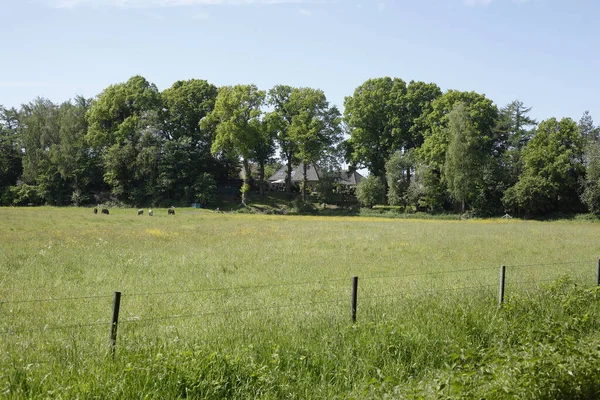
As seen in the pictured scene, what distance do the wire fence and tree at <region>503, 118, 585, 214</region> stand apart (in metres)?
44.3

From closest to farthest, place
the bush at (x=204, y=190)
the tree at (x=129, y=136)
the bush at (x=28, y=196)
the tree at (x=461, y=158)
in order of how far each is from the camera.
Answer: the tree at (x=461, y=158) < the bush at (x=204, y=190) < the tree at (x=129, y=136) < the bush at (x=28, y=196)

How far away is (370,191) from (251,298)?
53.9 m

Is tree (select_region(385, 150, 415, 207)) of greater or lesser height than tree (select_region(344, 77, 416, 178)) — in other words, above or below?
below

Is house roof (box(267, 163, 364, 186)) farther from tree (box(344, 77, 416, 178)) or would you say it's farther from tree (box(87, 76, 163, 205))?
tree (box(87, 76, 163, 205))

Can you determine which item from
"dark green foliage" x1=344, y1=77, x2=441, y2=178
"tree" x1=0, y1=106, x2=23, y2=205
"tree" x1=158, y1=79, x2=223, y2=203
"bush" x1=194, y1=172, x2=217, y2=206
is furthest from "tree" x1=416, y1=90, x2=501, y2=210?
"tree" x1=0, y1=106, x2=23, y2=205

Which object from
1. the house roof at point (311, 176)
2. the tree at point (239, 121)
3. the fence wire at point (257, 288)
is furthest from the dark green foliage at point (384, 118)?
the fence wire at point (257, 288)

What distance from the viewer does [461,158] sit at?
5681cm

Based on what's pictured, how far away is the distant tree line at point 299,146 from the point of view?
189 feet

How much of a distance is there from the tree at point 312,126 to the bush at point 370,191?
8.44 metres

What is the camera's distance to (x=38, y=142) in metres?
70.8

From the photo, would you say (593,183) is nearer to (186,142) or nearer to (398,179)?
(398,179)

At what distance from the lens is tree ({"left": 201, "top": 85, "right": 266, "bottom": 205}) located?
64.2 metres

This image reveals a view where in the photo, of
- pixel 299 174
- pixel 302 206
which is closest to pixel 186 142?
pixel 302 206

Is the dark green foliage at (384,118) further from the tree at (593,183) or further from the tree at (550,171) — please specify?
the tree at (593,183)
